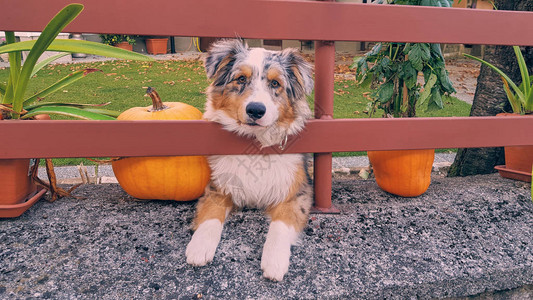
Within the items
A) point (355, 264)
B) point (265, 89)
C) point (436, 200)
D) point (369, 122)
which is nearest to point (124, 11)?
point (265, 89)

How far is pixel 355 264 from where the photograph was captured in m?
1.86

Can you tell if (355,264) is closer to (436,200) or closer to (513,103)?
(436,200)

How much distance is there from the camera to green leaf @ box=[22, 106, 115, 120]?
2139 millimetres

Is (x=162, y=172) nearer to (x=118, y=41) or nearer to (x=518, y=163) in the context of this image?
(x=518, y=163)

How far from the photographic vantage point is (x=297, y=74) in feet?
7.03

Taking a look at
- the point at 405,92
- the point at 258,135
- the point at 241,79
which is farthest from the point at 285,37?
the point at 405,92

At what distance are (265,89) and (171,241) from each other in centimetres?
101

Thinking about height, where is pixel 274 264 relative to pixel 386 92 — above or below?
below

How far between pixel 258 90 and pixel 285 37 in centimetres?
35

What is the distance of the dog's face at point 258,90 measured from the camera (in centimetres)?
192

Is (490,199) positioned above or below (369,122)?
below

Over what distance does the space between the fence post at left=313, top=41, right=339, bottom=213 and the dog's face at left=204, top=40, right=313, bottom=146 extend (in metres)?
0.07

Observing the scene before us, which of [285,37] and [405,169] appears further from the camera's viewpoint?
[405,169]

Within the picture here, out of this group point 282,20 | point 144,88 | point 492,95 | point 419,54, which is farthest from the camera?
point 144,88
